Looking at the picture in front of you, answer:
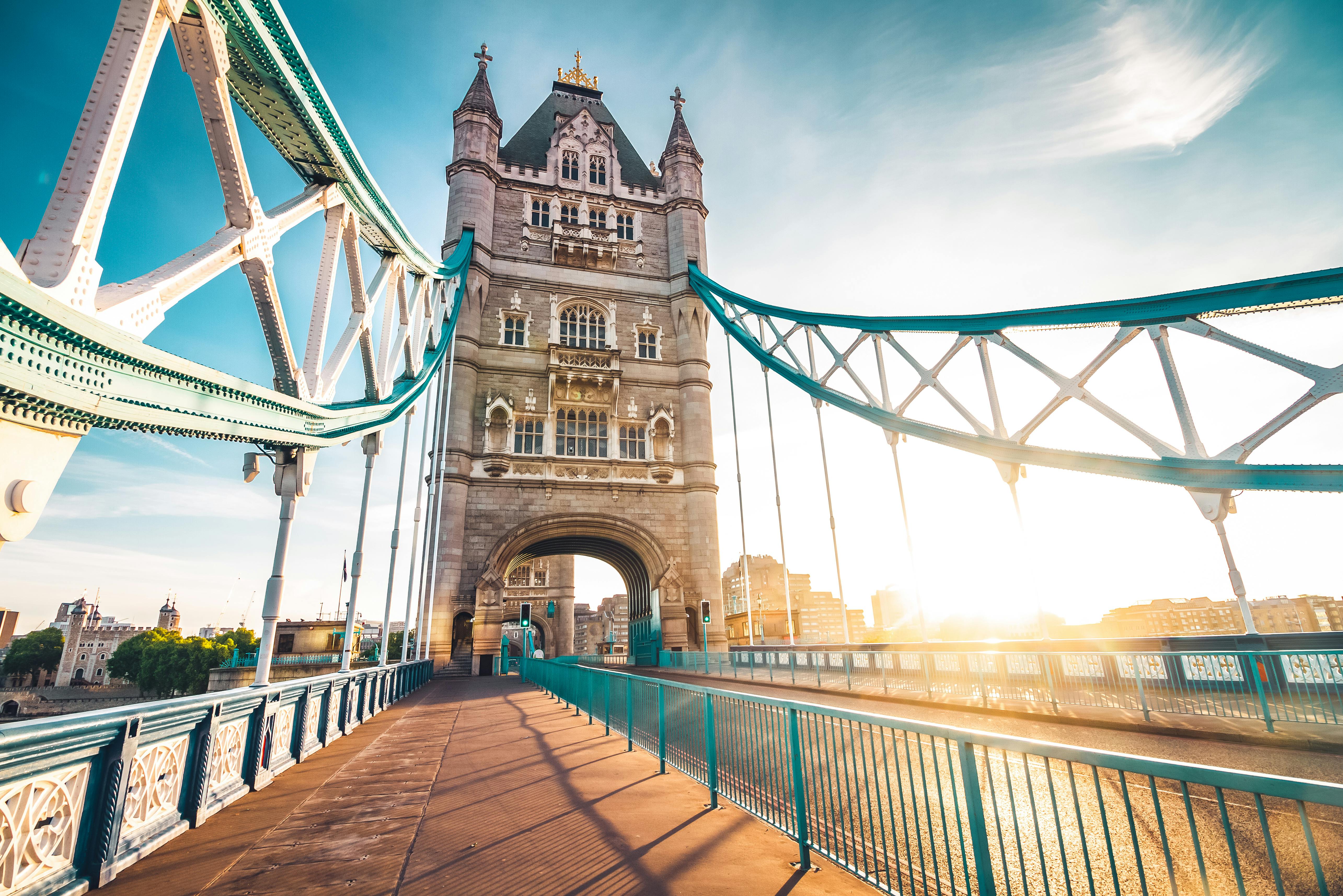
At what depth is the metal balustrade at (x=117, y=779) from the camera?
2.73 meters

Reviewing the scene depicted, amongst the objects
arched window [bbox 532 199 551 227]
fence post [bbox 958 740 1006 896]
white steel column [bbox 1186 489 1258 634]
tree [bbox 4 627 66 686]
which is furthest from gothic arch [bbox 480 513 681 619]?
tree [bbox 4 627 66 686]

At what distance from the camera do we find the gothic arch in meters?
23.5

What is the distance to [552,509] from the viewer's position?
24.6 metres

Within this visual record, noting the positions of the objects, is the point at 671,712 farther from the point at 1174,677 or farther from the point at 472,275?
the point at 472,275

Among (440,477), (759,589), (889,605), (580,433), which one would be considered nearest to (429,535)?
(440,477)

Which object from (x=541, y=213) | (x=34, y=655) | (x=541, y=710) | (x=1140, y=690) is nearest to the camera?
(x=1140, y=690)

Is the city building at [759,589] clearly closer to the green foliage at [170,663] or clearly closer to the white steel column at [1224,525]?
the white steel column at [1224,525]

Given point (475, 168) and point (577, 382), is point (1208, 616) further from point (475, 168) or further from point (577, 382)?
point (475, 168)

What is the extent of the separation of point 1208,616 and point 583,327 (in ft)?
342

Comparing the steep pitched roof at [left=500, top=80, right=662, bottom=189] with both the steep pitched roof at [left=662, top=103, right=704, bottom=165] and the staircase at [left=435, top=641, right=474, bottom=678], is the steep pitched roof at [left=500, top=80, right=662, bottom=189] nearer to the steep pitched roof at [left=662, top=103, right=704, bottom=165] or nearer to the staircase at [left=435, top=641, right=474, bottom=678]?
the steep pitched roof at [left=662, top=103, right=704, bottom=165]

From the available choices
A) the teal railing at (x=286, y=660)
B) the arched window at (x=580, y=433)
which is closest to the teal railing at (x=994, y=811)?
the arched window at (x=580, y=433)

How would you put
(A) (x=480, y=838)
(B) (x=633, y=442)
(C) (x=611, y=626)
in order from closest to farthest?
(A) (x=480, y=838) → (B) (x=633, y=442) → (C) (x=611, y=626)

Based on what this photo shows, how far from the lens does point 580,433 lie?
1038 inches

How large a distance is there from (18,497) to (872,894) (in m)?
5.06
